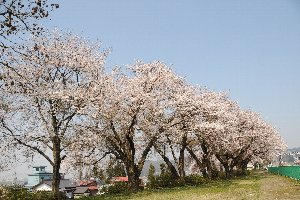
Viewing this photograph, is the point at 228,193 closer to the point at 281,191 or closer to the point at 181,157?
the point at 281,191

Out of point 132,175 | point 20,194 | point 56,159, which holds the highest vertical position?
point 56,159

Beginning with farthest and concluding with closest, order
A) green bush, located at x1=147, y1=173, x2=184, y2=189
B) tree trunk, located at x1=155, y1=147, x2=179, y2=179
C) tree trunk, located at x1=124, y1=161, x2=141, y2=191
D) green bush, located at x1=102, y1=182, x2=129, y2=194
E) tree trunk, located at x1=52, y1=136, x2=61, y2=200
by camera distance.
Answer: tree trunk, located at x1=155, y1=147, x2=179, y2=179 < green bush, located at x1=147, y1=173, x2=184, y2=189 < green bush, located at x1=102, y1=182, x2=129, y2=194 < tree trunk, located at x1=124, y1=161, x2=141, y2=191 < tree trunk, located at x1=52, y1=136, x2=61, y2=200

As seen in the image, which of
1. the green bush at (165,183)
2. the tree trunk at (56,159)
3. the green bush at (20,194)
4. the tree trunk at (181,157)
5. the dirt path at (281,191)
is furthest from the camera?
the green bush at (165,183)

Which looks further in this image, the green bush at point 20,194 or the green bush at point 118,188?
the green bush at point 118,188

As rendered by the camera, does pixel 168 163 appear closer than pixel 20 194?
No

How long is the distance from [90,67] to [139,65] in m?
8.91

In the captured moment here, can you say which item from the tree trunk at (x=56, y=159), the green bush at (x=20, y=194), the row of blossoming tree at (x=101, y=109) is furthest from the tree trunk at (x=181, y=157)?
the green bush at (x=20, y=194)

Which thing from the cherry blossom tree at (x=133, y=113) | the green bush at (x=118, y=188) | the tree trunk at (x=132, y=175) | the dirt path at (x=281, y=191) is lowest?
the dirt path at (x=281, y=191)

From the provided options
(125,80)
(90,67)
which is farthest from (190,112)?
(90,67)

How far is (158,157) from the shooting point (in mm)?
54531

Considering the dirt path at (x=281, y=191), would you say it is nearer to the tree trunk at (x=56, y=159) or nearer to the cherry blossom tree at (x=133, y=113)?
the cherry blossom tree at (x=133, y=113)

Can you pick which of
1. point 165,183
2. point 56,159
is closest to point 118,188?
point 165,183

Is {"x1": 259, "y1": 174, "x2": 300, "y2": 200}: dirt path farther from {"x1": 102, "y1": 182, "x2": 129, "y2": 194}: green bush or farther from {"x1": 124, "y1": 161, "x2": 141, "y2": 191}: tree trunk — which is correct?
{"x1": 102, "y1": 182, "x2": 129, "y2": 194}: green bush

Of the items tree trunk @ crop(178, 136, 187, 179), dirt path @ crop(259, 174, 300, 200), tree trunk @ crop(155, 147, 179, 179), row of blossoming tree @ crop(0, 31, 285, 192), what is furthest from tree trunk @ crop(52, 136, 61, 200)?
dirt path @ crop(259, 174, 300, 200)
